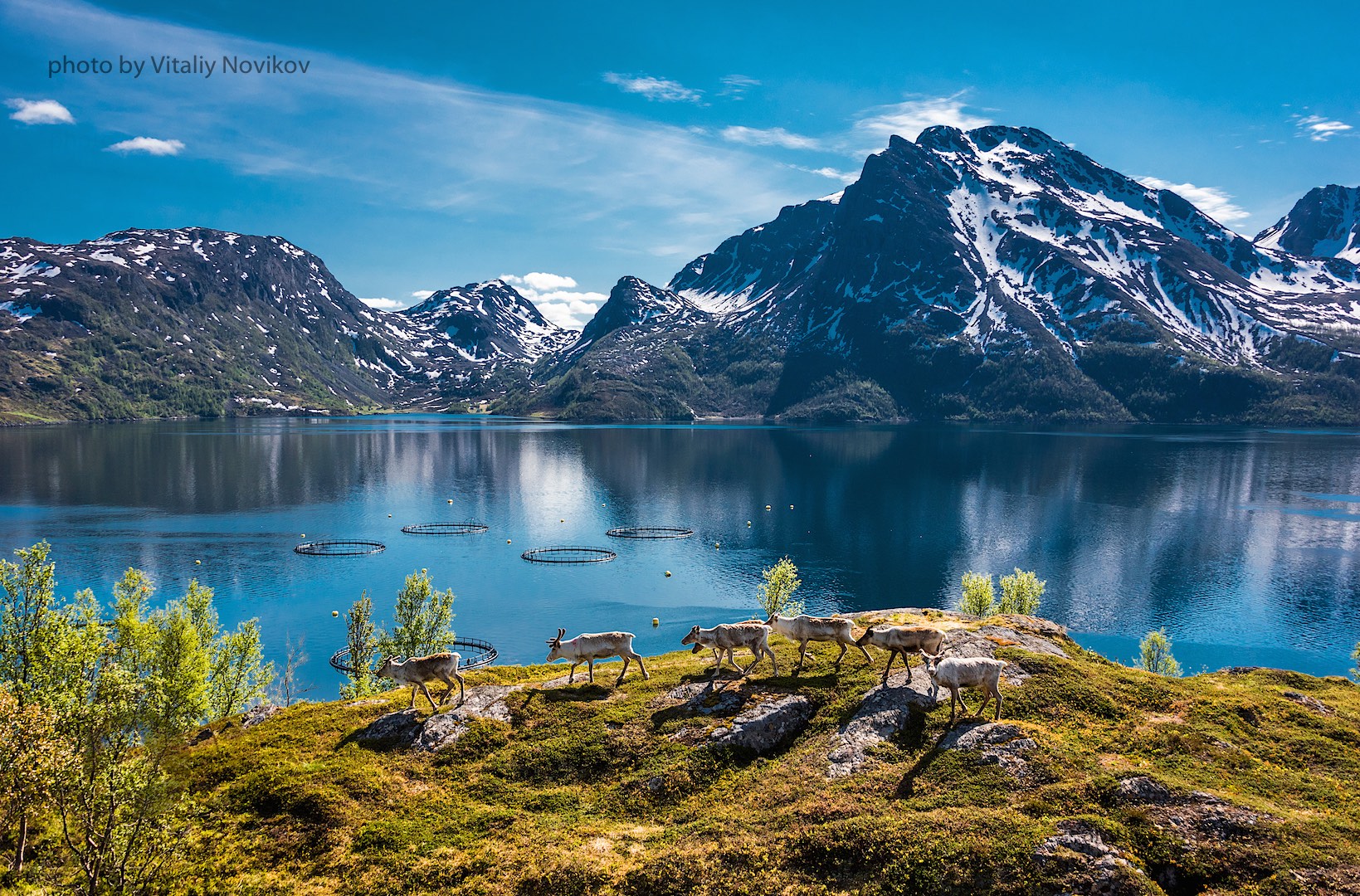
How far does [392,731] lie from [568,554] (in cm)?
13262

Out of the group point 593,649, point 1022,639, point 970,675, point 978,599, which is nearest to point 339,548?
point 978,599

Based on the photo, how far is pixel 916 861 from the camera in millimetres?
21703

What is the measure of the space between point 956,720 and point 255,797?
2817 centimetres

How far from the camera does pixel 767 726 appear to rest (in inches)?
1189

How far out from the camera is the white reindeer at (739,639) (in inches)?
1393

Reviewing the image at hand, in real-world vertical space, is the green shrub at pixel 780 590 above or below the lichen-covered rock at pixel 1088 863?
below

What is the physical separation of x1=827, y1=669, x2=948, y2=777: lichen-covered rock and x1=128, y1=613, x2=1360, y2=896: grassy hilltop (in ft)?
1.40

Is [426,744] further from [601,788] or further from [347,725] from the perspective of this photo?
[601,788]

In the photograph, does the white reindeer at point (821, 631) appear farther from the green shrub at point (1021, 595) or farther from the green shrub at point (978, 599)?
the green shrub at point (1021, 595)

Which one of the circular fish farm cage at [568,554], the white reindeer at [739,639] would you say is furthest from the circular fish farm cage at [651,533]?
the white reindeer at [739,639]

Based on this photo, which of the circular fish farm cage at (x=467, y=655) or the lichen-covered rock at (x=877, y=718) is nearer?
the lichen-covered rock at (x=877, y=718)

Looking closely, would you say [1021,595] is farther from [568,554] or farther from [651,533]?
[568,554]

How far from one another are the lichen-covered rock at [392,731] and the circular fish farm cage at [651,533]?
147m

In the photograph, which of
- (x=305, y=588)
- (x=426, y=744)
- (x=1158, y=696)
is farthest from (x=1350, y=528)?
(x=305, y=588)
